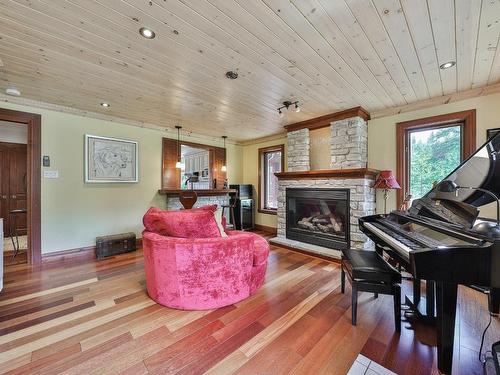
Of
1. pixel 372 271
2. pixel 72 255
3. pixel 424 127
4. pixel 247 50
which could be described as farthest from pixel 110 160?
pixel 424 127

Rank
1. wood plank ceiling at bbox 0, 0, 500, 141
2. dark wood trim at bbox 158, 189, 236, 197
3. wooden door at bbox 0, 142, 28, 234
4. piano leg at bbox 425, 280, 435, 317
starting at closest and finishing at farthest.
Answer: wood plank ceiling at bbox 0, 0, 500, 141, piano leg at bbox 425, 280, 435, 317, dark wood trim at bbox 158, 189, 236, 197, wooden door at bbox 0, 142, 28, 234

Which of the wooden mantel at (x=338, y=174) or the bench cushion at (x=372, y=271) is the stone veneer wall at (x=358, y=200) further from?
the bench cushion at (x=372, y=271)

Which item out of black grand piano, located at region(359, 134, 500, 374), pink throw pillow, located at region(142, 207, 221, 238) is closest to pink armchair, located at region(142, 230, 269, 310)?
pink throw pillow, located at region(142, 207, 221, 238)

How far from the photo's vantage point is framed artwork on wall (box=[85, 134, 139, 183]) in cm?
371

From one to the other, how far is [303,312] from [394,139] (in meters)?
2.98

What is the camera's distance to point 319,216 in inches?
→ 161

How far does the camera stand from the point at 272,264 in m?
3.28

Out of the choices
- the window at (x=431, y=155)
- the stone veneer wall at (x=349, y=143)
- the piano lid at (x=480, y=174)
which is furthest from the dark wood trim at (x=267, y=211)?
the piano lid at (x=480, y=174)

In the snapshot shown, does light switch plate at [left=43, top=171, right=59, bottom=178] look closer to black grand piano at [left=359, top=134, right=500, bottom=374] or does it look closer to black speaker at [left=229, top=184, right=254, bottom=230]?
black speaker at [left=229, top=184, right=254, bottom=230]

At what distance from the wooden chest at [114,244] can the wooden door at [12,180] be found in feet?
10.6

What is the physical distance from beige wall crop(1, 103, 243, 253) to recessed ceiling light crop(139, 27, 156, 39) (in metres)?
2.66

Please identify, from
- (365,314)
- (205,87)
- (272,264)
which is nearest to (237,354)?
(365,314)

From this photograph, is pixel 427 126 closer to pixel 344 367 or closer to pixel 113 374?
pixel 344 367

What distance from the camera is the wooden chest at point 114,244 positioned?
3570 millimetres
